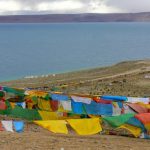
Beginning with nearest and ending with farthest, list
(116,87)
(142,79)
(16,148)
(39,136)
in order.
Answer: (16,148)
(39,136)
(116,87)
(142,79)

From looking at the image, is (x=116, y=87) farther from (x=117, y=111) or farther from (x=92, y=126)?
(x=92, y=126)

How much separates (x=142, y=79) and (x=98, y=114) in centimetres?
1242

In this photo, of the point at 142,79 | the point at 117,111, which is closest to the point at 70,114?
the point at 117,111

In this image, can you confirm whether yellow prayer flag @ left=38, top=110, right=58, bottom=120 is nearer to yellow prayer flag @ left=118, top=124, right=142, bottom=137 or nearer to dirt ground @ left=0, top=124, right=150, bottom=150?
dirt ground @ left=0, top=124, right=150, bottom=150

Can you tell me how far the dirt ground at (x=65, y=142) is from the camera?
1242 cm

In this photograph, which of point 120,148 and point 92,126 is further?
point 92,126

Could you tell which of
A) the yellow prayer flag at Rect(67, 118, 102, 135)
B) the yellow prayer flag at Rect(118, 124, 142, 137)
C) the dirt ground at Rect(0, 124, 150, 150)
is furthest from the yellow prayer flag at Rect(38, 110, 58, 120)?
the yellow prayer flag at Rect(118, 124, 142, 137)

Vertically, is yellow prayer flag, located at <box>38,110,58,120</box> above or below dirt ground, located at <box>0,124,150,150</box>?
above

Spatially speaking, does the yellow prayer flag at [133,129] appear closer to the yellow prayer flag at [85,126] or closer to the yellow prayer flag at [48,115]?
the yellow prayer flag at [85,126]

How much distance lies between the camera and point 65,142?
508 inches

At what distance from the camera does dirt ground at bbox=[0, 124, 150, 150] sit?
12422mm

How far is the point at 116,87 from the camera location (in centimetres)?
2573

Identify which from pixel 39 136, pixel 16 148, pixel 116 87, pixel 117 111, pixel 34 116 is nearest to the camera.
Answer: pixel 16 148

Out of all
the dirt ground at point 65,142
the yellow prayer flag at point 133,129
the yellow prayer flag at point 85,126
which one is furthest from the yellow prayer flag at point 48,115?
the yellow prayer flag at point 133,129
